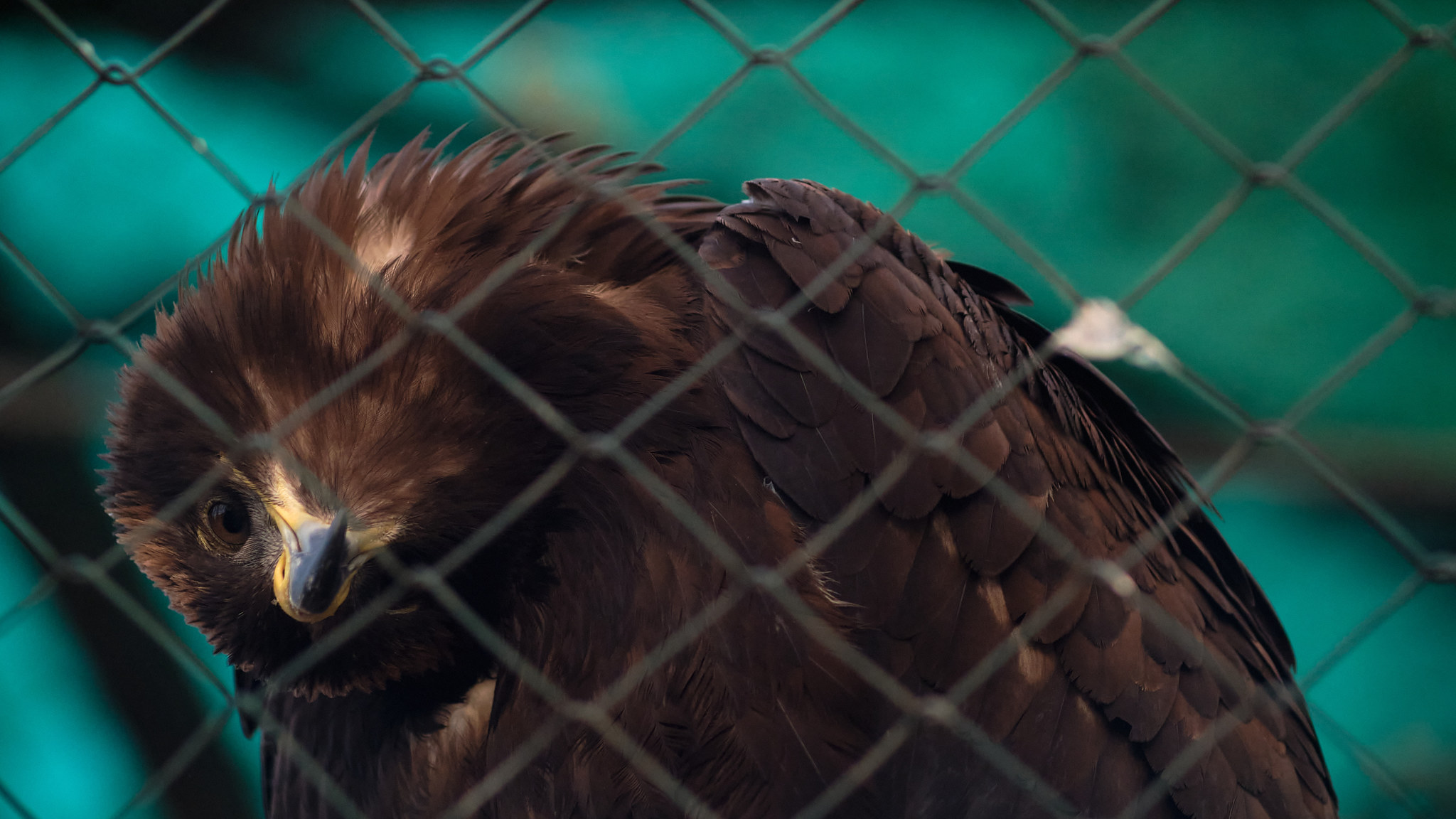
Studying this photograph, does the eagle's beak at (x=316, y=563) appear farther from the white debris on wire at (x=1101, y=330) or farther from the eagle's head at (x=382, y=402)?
the white debris on wire at (x=1101, y=330)

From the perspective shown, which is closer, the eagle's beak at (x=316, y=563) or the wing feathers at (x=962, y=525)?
the eagle's beak at (x=316, y=563)

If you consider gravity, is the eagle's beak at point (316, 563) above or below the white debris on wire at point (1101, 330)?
below

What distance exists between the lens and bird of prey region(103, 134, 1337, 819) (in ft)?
6.17

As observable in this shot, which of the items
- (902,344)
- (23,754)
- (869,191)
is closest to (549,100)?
(869,191)

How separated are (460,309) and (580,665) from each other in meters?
0.79

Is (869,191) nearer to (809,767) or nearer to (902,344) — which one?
(902,344)

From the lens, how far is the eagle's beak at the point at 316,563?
69.7 inches

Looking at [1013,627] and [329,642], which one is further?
[1013,627]

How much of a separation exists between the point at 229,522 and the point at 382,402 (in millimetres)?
383

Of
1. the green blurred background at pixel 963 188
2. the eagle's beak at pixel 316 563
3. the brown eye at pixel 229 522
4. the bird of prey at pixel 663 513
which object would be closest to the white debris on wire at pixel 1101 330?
the bird of prey at pixel 663 513

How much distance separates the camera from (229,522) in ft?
6.82

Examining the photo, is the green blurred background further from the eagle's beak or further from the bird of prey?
the eagle's beak

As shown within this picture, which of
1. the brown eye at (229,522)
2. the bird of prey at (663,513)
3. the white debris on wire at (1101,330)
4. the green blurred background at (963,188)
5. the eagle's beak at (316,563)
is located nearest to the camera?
the white debris on wire at (1101,330)

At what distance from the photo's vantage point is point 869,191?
3400mm
